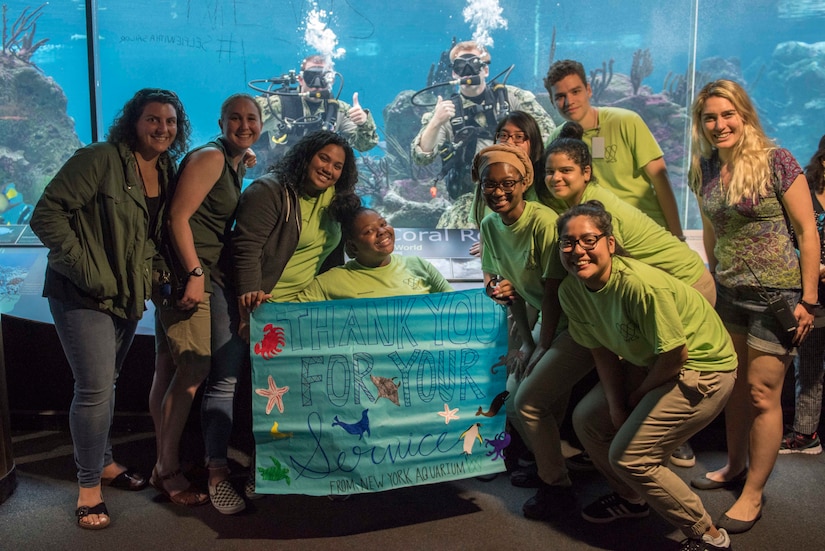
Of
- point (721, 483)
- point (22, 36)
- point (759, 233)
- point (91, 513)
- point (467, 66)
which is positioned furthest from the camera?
point (467, 66)

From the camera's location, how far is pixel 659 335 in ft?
6.18

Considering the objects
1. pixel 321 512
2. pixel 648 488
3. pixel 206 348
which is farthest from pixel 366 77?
pixel 648 488

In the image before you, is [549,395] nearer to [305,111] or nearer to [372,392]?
[372,392]

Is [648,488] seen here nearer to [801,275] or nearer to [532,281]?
[532,281]

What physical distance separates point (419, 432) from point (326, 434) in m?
0.33

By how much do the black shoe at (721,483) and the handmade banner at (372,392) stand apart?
945mm

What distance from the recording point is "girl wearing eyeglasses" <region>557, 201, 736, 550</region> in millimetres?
1927

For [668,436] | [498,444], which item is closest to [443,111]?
[498,444]

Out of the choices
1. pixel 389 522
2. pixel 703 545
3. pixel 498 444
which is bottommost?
pixel 389 522

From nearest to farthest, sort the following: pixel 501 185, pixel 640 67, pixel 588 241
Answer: pixel 588 241, pixel 501 185, pixel 640 67

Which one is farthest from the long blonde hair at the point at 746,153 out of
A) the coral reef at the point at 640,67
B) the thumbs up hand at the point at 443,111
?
the coral reef at the point at 640,67

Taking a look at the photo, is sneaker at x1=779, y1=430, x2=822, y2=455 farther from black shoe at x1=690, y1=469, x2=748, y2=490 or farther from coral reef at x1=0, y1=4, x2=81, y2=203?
coral reef at x1=0, y1=4, x2=81, y2=203

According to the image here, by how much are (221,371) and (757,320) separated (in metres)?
1.96

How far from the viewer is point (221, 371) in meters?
2.51
